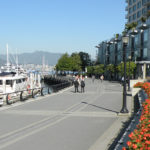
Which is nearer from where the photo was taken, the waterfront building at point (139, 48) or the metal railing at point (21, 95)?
the metal railing at point (21, 95)

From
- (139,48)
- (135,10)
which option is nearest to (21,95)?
(139,48)

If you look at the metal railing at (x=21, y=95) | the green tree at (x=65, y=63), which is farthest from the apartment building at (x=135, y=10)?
the metal railing at (x=21, y=95)

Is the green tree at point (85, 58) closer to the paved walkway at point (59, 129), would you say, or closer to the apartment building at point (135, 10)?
the apartment building at point (135, 10)

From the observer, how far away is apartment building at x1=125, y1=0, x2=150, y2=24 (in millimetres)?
76250

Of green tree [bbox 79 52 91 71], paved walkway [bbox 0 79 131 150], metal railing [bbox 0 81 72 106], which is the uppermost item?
green tree [bbox 79 52 91 71]

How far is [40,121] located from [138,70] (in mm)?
45456

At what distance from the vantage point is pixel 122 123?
1187cm

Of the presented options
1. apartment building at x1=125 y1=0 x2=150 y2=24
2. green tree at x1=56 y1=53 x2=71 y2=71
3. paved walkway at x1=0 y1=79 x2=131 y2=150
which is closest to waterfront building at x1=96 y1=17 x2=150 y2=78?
apartment building at x1=125 y1=0 x2=150 y2=24

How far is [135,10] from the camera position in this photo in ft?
273

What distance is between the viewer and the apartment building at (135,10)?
76.2m

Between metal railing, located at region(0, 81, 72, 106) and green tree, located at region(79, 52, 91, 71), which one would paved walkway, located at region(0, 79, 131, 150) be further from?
green tree, located at region(79, 52, 91, 71)

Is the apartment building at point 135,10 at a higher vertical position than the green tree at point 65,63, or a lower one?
higher

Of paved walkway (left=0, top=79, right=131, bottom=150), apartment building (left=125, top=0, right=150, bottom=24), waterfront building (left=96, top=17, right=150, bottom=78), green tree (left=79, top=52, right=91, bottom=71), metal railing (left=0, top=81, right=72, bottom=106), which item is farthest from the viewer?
green tree (left=79, top=52, right=91, bottom=71)

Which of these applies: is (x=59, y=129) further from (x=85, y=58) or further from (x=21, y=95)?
(x=85, y=58)
